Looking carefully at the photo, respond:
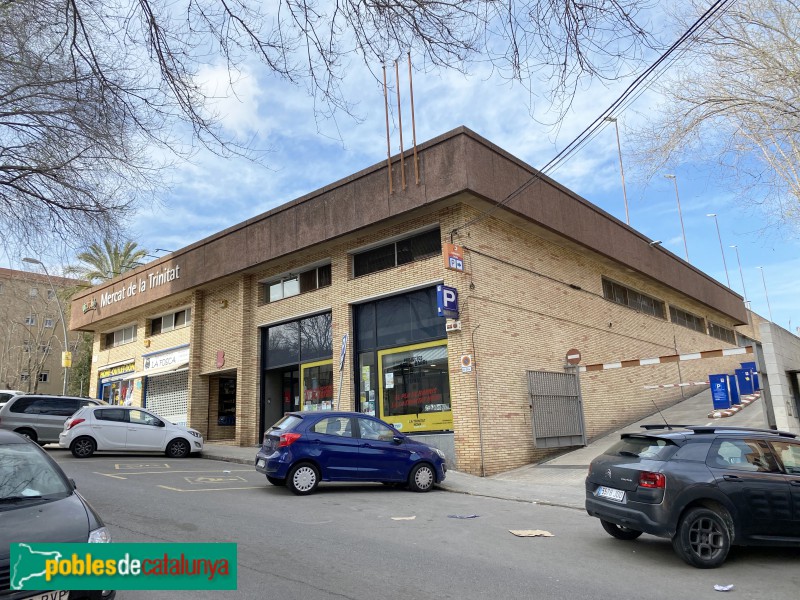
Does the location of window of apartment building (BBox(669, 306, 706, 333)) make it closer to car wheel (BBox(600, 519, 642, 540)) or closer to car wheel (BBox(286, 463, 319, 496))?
car wheel (BBox(286, 463, 319, 496))

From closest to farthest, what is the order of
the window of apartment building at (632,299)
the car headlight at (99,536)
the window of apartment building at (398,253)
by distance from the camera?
the car headlight at (99,536), the window of apartment building at (398,253), the window of apartment building at (632,299)

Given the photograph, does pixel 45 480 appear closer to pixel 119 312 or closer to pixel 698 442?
pixel 698 442

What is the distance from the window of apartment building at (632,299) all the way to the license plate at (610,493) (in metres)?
14.3

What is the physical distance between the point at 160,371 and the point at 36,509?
20903mm

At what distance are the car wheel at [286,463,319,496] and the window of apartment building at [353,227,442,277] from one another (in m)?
6.64

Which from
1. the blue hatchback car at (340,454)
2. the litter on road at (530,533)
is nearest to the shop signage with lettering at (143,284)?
the blue hatchback car at (340,454)

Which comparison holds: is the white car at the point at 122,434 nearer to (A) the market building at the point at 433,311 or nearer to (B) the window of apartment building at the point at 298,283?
(A) the market building at the point at 433,311

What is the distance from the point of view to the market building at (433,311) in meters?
14.3

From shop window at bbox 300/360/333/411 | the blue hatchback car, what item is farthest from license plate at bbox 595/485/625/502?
shop window at bbox 300/360/333/411

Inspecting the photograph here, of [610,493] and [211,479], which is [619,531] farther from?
[211,479]

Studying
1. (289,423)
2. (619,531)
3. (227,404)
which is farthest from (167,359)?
(619,531)

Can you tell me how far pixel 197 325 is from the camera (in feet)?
73.9

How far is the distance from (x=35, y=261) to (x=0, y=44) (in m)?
4.68

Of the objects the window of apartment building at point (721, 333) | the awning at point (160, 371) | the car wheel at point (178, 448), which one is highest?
the window of apartment building at point (721, 333)
